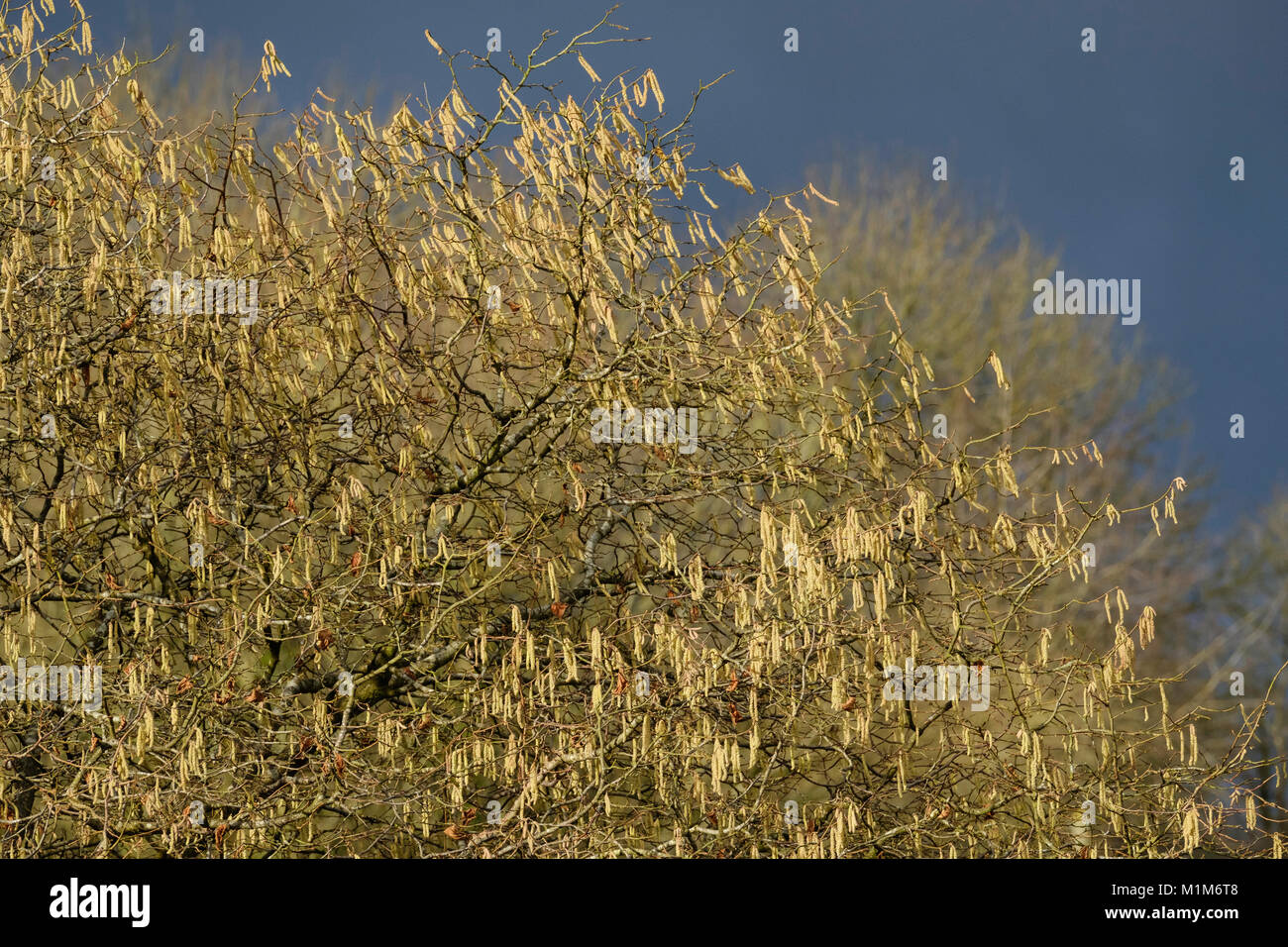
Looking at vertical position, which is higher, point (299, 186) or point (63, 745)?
point (299, 186)

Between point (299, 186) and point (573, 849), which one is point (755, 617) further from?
point (299, 186)

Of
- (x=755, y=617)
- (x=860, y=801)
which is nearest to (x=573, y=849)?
(x=755, y=617)

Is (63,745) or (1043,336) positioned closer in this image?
(63,745)

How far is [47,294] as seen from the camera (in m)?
6.04

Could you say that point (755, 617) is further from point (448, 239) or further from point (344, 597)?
point (448, 239)

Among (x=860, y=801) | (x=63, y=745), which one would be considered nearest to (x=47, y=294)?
(x=63, y=745)

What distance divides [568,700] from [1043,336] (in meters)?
13.0

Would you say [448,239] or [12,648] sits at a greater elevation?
[448,239]

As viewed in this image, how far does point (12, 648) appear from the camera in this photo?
18.0ft
